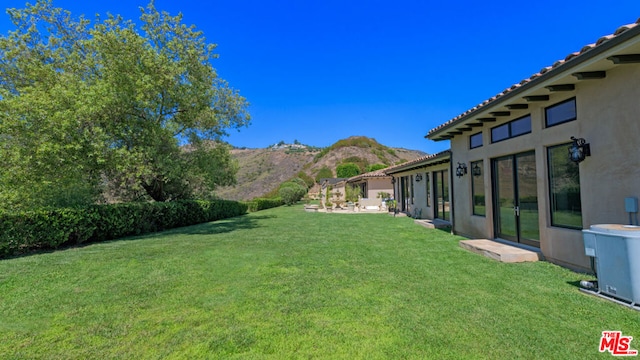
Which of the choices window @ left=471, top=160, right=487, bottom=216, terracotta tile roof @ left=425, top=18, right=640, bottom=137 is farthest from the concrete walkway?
terracotta tile roof @ left=425, top=18, right=640, bottom=137

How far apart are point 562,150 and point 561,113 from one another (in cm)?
64

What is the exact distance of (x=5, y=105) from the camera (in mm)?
9727

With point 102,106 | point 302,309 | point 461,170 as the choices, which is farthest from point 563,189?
point 102,106

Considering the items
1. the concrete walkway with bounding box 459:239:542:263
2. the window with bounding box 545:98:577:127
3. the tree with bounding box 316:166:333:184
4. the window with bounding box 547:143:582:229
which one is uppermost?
the tree with bounding box 316:166:333:184

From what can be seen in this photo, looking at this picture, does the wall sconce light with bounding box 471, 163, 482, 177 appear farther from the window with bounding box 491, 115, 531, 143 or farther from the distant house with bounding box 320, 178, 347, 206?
the distant house with bounding box 320, 178, 347, 206

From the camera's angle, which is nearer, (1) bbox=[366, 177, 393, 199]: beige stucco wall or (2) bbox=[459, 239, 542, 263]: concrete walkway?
(2) bbox=[459, 239, 542, 263]: concrete walkway

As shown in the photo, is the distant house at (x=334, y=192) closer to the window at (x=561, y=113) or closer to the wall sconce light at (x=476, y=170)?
the wall sconce light at (x=476, y=170)

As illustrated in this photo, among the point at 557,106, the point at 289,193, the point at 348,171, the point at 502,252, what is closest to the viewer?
the point at 557,106

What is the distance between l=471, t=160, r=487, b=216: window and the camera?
8124 millimetres

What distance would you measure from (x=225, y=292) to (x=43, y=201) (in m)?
8.36

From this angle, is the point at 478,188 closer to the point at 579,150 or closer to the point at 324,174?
the point at 579,150

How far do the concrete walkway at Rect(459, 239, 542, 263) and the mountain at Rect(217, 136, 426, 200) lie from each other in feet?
152

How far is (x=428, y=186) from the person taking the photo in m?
14.1

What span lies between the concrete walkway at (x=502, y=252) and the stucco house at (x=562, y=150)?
10.8 inches
